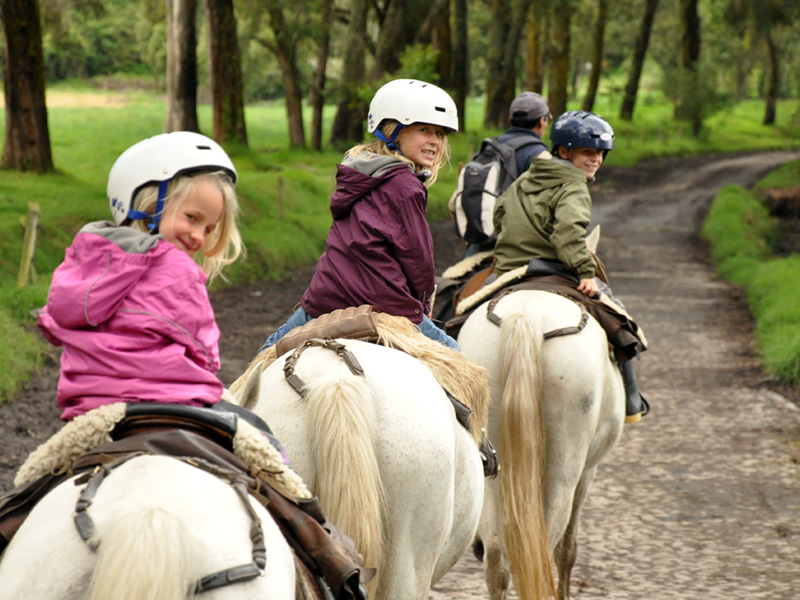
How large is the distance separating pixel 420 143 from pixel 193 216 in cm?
192

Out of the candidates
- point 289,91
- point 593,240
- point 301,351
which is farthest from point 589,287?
point 289,91

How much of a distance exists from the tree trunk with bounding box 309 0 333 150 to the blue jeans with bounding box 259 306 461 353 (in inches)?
1170

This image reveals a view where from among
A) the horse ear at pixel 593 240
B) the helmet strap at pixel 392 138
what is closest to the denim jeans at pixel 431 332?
the helmet strap at pixel 392 138

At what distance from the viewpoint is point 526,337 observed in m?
5.12

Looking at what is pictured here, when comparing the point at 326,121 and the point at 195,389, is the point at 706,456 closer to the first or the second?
A: the point at 195,389

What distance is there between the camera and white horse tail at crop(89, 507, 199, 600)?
6.63 feet

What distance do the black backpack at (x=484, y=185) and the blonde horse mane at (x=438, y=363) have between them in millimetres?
2723

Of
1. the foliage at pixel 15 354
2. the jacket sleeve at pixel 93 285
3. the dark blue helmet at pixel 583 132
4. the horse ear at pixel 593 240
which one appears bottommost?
the foliage at pixel 15 354

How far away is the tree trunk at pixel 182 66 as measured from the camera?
2186 centimetres

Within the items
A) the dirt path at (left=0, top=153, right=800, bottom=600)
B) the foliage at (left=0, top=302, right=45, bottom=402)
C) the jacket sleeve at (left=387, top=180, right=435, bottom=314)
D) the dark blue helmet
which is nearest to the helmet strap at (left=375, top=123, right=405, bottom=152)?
the jacket sleeve at (left=387, top=180, right=435, bottom=314)

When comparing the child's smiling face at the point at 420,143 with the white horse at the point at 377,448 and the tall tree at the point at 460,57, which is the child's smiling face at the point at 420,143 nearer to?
the white horse at the point at 377,448

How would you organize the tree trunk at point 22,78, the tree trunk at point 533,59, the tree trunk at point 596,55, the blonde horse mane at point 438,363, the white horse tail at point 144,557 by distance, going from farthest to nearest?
the tree trunk at point 596,55
the tree trunk at point 533,59
the tree trunk at point 22,78
the blonde horse mane at point 438,363
the white horse tail at point 144,557

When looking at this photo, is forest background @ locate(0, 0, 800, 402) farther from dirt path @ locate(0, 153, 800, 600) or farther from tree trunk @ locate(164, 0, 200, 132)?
dirt path @ locate(0, 153, 800, 600)

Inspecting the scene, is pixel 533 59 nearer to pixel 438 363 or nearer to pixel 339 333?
pixel 438 363
